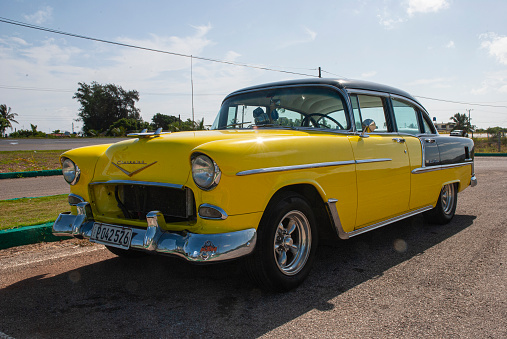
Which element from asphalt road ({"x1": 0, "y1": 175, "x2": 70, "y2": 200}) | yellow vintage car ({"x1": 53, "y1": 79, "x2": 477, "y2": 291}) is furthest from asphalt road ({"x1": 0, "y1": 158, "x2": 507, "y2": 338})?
asphalt road ({"x1": 0, "y1": 175, "x2": 70, "y2": 200})

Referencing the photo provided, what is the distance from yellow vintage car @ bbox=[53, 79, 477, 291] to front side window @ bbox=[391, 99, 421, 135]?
0.10 ft

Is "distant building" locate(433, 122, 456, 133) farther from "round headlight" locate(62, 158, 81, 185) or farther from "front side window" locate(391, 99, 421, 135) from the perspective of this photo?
"round headlight" locate(62, 158, 81, 185)

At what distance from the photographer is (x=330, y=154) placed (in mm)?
3154

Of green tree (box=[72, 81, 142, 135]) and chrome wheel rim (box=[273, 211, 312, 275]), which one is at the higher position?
green tree (box=[72, 81, 142, 135])

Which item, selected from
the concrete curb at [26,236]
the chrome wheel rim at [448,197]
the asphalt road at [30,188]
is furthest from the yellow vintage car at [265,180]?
the asphalt road at [30,188]

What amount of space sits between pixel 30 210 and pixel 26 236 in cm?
132

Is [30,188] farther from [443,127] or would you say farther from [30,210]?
[443,127]

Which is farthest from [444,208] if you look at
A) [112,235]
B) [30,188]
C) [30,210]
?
[30,188]

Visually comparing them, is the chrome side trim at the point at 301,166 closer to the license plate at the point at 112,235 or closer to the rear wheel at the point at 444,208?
the license plate at the point at 112,235

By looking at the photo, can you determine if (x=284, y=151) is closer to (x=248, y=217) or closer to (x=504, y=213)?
(x=248, y=217)

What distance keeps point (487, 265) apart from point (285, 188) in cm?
192

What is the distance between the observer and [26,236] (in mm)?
4156

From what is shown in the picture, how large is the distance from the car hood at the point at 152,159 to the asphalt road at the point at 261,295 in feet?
2.76

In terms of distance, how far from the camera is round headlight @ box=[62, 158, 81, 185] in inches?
130
